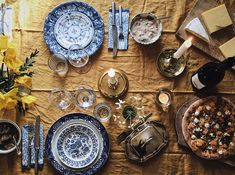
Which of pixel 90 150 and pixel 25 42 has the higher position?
pixel 25 42

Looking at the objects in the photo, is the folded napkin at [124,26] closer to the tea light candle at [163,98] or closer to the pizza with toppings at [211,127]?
the tea light candle at [163,98]

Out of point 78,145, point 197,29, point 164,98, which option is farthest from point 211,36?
point 78,145

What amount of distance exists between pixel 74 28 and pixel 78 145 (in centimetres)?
44

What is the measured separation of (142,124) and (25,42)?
530mm

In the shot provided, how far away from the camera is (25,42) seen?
1635 millimetres

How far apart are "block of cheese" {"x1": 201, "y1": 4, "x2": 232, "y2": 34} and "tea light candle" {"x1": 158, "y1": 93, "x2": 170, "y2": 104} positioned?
0.95 ft

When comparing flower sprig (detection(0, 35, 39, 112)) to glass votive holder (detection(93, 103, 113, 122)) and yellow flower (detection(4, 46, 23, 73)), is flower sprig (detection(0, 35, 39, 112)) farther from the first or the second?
glass votive holder (detection(93, 103, 113, 122))

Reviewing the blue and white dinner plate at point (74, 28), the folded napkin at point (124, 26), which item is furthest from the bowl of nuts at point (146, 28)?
the blue and white dinner plate at point (74, 28)

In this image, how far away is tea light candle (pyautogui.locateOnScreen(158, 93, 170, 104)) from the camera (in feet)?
5.25

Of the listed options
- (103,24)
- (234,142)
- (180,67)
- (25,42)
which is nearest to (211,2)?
(180,67)

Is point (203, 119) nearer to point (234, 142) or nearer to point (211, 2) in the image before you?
point (234, 142)

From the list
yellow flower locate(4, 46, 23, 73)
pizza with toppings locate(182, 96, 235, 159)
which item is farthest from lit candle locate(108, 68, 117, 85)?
yellow flower locate(4, 46, 23, 73)

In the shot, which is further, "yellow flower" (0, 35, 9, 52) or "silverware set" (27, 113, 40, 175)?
"silverware set" (27, 113, 40, 175)

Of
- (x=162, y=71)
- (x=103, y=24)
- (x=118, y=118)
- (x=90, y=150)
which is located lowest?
→ (x=90, y=150)
